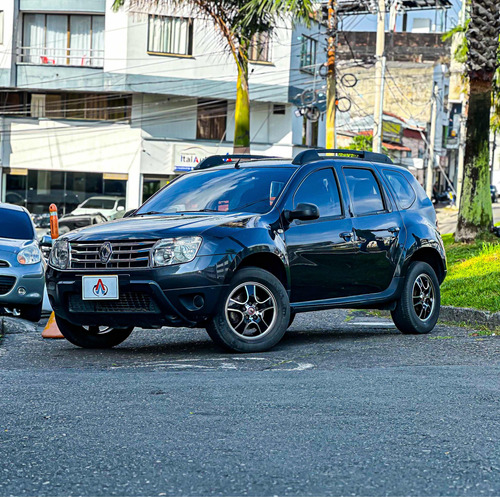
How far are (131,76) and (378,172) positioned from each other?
32.9 m

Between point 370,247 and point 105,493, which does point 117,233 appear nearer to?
point 370,247

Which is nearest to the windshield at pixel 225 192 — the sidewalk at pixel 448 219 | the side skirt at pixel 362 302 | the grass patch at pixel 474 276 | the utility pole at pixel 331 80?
the side skirt at pixel 362 302

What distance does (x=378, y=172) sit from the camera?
10.6 meters

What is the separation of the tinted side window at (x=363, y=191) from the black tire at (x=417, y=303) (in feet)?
2.63

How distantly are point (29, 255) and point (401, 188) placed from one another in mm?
4855

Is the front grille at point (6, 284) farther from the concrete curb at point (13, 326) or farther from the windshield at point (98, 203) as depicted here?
the windshield at point (98, 203)

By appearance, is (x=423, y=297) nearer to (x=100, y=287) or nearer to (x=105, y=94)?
(x=100, y=287)

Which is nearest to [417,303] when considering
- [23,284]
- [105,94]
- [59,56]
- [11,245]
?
[23,284]

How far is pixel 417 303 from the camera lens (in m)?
10.7

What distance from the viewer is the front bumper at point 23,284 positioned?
1241 cm

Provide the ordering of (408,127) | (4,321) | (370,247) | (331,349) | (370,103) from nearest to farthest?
1. (331,349)
2. (370,247)
3. (4,321)
4. (408,127)
5. (370,103)

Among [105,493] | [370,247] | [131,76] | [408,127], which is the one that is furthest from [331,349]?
[408,127]

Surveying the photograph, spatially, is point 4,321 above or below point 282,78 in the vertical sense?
below

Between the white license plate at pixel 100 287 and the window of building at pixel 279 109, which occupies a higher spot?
the window of building at pixel 279 109
